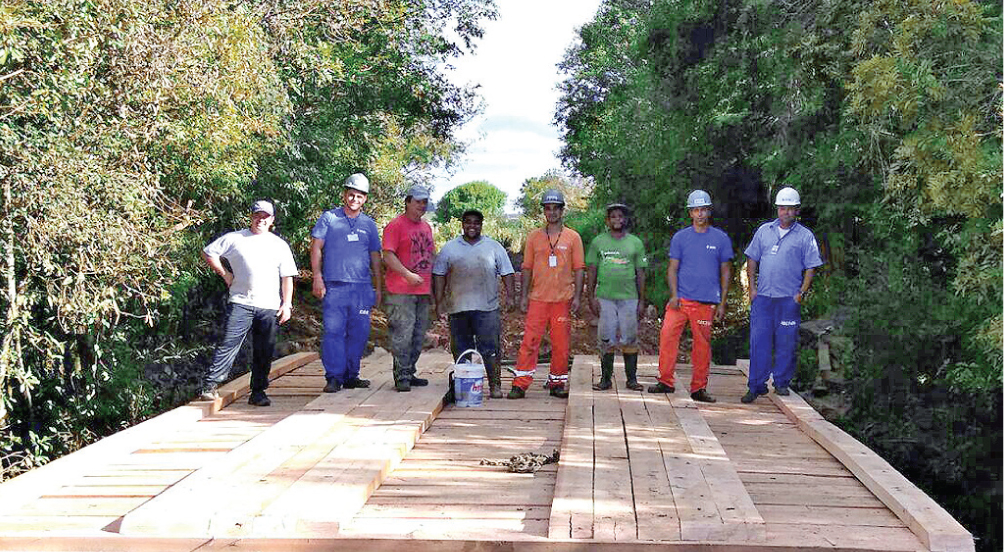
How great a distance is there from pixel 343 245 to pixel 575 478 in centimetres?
349

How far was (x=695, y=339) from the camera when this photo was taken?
8.03m

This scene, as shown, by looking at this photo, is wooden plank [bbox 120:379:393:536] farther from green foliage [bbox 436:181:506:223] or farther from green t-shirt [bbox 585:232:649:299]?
green foliage [bbox 436:181:506:223]

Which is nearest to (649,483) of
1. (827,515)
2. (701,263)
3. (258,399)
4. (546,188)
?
(827,515)

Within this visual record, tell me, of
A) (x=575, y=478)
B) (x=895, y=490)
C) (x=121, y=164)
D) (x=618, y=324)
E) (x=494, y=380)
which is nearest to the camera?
(x=895, y=490)

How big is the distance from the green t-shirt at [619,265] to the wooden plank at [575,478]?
90 centimetres

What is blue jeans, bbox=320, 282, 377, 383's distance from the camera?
7.71 m

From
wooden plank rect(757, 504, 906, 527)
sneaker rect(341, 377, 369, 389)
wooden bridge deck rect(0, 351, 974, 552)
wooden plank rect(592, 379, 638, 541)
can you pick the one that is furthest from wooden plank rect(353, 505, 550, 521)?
sneaker rect(341, 377, 369, 389)

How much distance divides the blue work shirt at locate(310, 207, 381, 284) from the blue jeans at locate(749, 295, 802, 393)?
3.21 metres

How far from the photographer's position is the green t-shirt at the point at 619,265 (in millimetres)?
8031

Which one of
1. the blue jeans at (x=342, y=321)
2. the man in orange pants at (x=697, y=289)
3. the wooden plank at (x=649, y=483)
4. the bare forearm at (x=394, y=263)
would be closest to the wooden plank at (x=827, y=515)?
the wooden plank at (x=649, y=483)

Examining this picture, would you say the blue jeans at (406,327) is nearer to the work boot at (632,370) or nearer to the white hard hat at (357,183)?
the white hard hat at (357,183)

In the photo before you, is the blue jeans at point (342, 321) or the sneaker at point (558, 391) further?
the sneaker at point (558, 391)

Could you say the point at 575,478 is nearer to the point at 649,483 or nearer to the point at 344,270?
the point at 649,483

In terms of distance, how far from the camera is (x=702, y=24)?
14.8 metres
